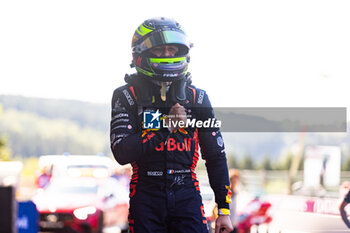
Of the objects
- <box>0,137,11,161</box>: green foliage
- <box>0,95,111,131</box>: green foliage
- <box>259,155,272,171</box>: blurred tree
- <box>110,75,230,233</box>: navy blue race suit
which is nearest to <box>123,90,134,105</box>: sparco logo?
<box>110,75,230,233</box>: navy blue race suit

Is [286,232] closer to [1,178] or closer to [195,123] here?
[1,178]

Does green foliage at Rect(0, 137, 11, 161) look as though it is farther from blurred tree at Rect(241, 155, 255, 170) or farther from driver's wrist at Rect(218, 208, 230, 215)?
driver's wrist at Rect(218, 208, 230, 215)

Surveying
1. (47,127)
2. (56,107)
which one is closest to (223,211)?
(47,127)

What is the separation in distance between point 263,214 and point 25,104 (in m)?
52.0

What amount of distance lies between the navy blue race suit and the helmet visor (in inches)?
9.7

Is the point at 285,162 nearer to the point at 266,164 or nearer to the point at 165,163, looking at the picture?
the point at 266,164

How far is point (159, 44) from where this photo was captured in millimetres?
2975

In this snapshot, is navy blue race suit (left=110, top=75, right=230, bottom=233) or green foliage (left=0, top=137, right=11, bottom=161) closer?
navy blue race suit (left=110, top=75, right=230, bottom=233)

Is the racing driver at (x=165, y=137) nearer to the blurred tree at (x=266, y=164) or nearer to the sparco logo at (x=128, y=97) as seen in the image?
the sparco logo at (x=128, y=97)

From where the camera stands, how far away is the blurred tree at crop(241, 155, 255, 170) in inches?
1813

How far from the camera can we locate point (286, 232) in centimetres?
1117

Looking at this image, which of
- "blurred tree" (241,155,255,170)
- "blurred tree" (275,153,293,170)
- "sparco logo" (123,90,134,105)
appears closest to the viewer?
"sparco logo" (123,90,134,105)

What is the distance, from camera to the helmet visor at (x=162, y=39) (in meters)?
2.97

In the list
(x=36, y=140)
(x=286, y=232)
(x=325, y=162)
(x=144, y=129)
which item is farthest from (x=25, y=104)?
(x=144, y=129)
